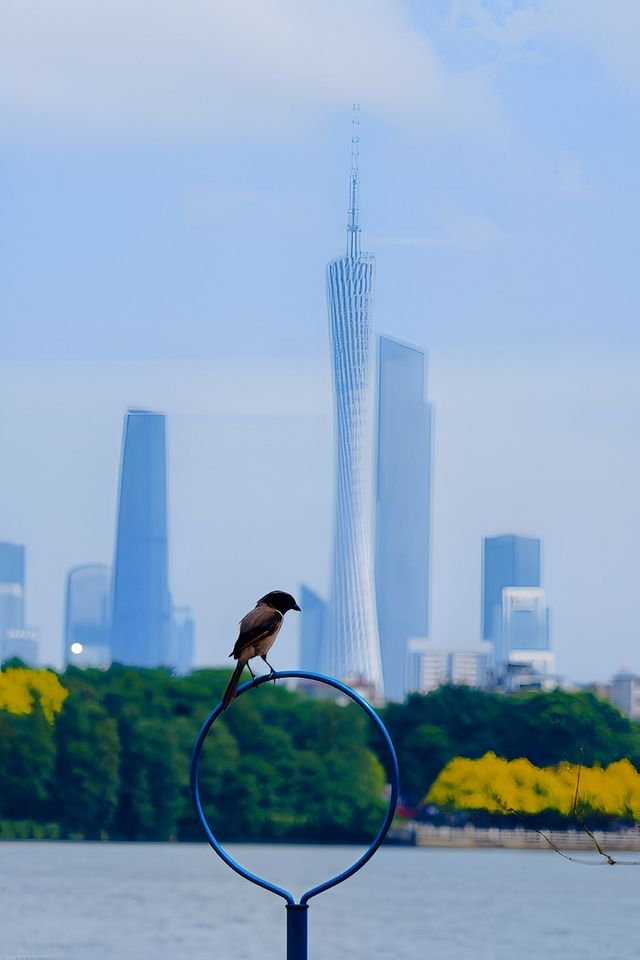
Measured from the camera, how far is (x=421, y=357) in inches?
2479

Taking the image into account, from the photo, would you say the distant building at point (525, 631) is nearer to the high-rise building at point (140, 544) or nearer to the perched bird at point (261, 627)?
the high-rise building at point (140, 544)

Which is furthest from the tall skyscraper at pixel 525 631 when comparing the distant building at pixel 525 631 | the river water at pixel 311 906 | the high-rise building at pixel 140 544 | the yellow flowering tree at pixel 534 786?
the high-rise building at pixel 140 544

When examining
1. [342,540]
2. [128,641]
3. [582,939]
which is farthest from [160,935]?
[128,641]

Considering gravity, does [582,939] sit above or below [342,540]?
below

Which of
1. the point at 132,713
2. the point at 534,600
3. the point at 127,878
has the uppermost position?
the point at 534,600

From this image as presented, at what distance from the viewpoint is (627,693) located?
1179 inches

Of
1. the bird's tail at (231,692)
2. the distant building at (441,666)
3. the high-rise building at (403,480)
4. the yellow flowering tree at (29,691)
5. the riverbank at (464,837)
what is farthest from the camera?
the high-rise building at (403,480)

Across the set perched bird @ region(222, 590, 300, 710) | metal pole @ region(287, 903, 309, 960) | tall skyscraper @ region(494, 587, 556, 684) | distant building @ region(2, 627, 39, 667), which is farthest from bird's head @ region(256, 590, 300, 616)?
distant building @ region(2, 627, 39, 667)

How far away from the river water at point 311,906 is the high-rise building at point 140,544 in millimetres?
28091

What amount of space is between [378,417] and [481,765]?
1432 inches

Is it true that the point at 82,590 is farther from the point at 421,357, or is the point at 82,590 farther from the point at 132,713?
the point at 132,713

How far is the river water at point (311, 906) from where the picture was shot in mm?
16781

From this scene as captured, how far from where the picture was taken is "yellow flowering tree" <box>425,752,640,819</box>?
22172mm

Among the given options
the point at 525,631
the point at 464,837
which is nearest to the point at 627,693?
the point at 464,837
